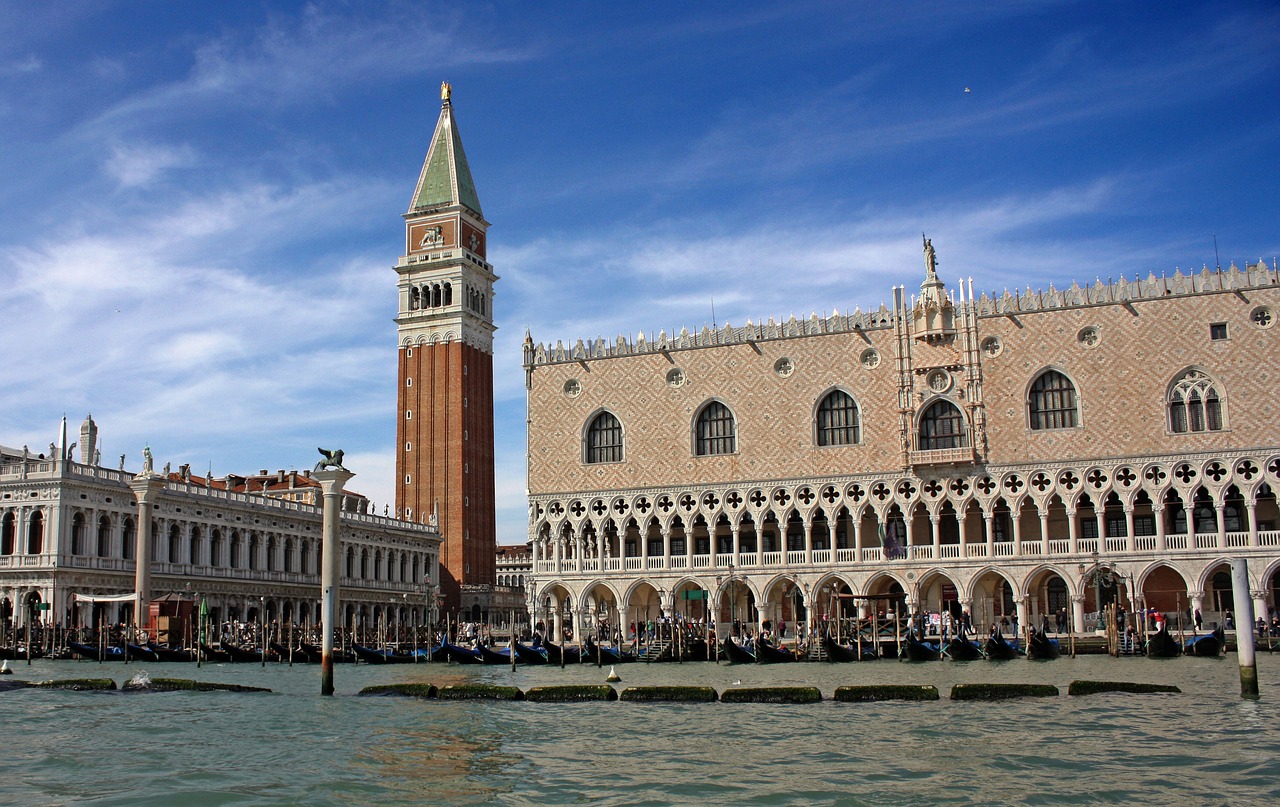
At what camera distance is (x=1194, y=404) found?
108 ft

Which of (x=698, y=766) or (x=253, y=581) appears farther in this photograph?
(x=253, y=581)

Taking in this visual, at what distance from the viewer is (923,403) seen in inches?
1388

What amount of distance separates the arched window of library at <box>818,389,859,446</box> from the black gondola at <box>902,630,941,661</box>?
9512mm

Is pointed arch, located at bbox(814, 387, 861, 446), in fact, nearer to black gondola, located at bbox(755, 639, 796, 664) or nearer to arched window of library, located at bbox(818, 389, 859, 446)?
arched window of library, located at bbox(818, 389, 859, 446)

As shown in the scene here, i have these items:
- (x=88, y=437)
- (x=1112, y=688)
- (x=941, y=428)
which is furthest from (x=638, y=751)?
(x=88, y=437)

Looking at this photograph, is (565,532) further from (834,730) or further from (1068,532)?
(834,730)

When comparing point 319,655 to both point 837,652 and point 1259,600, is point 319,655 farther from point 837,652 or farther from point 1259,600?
point 1259,600

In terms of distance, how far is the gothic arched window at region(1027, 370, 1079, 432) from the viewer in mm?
34031

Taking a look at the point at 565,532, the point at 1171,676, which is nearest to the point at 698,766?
the point at 1171,676

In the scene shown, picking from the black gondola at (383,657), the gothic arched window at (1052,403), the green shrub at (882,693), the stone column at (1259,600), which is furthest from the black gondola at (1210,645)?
the black gondola at (383,657)

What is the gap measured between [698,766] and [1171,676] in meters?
12.3

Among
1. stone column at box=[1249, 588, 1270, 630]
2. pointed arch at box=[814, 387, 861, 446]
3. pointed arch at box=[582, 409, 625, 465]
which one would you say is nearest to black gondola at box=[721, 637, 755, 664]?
pointed arch at box=[814, 387, 861, 446]

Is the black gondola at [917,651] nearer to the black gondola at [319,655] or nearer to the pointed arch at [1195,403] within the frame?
the pointed arch at [1195,403]

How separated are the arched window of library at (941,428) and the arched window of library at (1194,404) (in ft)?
17.7
